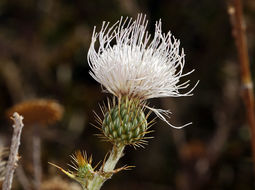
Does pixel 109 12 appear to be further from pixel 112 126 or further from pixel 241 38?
pixel 112 126

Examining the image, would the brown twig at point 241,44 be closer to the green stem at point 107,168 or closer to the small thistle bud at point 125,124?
the small thistle bud at point 125,124

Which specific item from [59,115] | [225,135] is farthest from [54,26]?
[59,115]

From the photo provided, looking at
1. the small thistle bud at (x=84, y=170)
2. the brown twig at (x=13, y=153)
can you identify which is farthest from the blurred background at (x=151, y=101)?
the brown twig at (x=13, y=153)

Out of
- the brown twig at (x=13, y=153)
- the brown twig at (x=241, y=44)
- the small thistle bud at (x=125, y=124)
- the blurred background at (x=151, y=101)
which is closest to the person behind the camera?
the brown twig at (x=13, y=153)

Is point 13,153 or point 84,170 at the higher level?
point 13,153

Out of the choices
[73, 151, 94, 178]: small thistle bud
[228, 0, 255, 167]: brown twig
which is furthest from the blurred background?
[73, 151, 94, 178]: small thistle bud

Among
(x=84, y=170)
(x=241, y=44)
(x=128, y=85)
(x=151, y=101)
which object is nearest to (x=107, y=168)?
(x=84, y=170)

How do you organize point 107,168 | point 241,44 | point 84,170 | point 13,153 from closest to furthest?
point 13,153 < point 84,170 < point 107,168 < point 241,44

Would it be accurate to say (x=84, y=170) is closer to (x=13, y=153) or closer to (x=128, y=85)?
(x=13, y=153)
